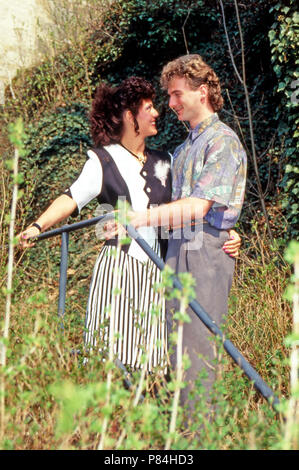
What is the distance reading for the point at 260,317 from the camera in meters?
4.24

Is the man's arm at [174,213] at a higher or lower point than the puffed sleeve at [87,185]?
lower

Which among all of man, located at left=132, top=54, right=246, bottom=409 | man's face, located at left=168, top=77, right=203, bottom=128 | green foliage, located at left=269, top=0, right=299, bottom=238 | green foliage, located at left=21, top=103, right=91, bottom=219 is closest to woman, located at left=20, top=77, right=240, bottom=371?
man, located at left=132, top=54, right=246, bottom=409

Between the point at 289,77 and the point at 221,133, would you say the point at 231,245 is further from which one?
the point at 289,77

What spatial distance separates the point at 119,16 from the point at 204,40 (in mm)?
1400

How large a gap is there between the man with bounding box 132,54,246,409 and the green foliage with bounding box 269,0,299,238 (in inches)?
114

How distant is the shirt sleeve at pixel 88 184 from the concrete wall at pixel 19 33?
735 centimetres

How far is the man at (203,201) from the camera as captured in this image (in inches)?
103

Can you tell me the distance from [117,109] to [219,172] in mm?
858

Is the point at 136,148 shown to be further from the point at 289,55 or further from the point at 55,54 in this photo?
the point at 55,54

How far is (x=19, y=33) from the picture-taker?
10062 millimetres

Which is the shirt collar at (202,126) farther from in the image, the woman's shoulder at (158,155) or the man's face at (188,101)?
the woman's shoulder at (158,155)

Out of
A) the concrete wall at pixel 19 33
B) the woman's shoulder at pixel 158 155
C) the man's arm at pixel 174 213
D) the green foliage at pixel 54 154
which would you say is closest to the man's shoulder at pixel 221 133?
the man's arm at pixel 174 213
